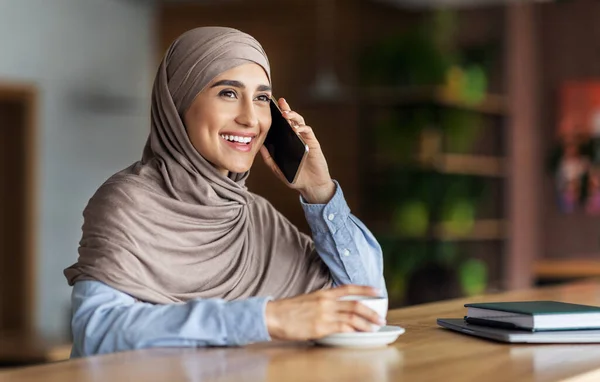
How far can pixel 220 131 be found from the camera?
73.7 inches

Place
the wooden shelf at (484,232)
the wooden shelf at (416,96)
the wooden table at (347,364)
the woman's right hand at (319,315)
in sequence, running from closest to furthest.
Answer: the wooden table at (347,364) → the woman's right hand at (319,315) → the wooden shelf at (416,96) → the wooden shelf at (484,232)

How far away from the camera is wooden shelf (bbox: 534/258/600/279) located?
5.75 meters

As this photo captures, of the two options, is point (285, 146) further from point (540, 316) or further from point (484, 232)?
point (484, 232)

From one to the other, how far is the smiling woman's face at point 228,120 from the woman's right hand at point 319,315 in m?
0.45

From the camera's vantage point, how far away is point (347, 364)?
53.8 inches

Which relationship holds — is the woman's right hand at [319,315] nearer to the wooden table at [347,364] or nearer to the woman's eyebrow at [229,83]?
the wooden table at [347,364]

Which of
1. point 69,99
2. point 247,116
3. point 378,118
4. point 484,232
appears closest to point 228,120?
point 247,116

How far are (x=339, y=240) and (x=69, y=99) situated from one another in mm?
5552

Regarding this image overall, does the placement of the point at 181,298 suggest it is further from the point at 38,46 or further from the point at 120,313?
the point at 38,46

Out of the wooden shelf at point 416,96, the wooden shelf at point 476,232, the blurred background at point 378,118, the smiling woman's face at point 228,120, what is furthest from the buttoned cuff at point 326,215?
the wooden shelf at point 476,232

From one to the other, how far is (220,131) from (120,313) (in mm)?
444

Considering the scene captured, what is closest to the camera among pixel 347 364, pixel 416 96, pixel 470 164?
pixel 347 364

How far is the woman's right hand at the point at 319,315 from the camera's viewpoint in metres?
1.48

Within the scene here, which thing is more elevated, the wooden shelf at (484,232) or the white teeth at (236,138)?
the white teeth at (236,138)
